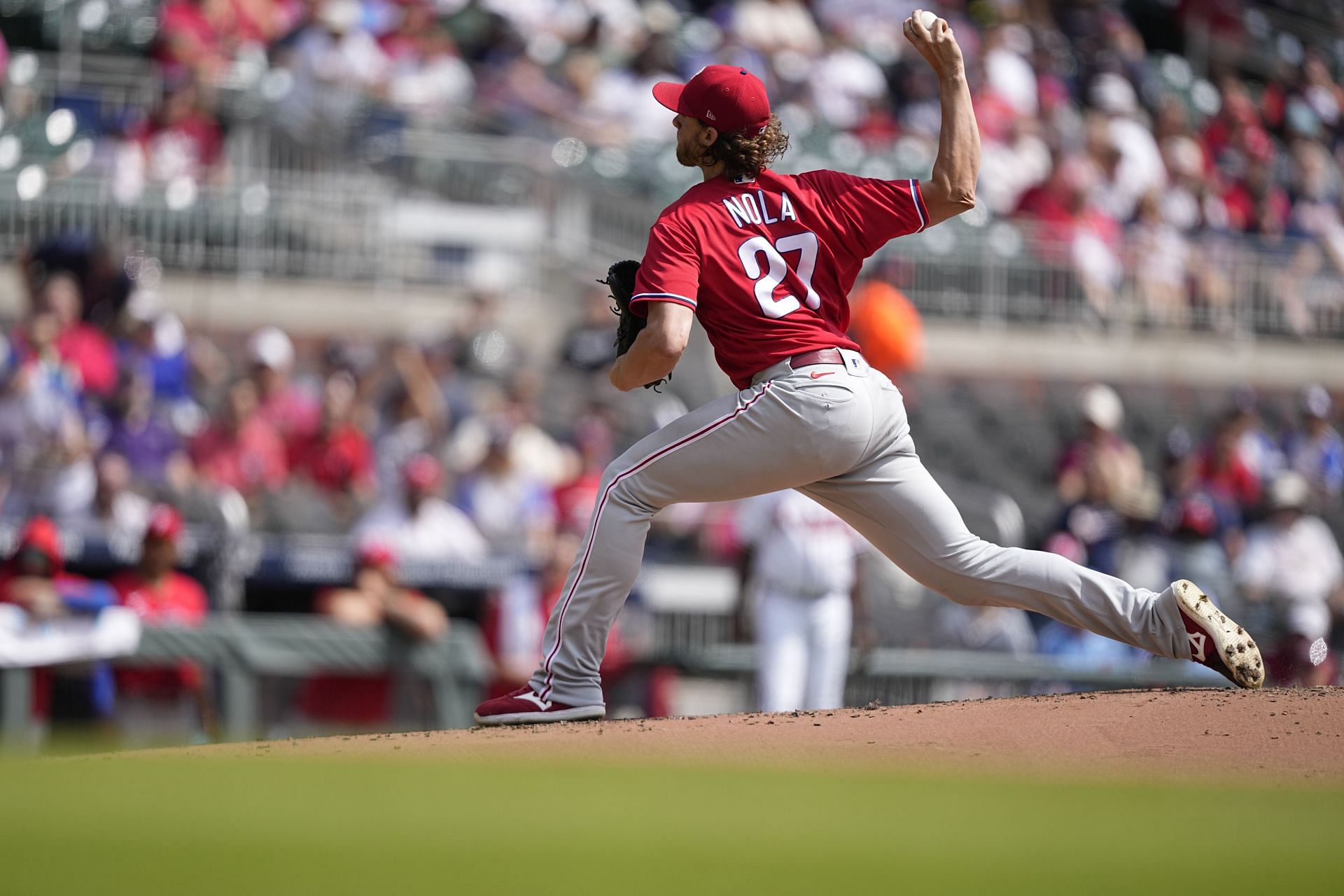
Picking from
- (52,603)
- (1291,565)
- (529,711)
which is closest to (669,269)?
(529,711)

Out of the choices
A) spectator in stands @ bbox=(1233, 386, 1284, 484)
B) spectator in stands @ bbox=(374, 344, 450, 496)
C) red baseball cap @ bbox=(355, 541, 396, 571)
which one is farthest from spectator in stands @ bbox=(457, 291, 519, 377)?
spectator in stands @ bbox=(1233, 386, 1284, 484)

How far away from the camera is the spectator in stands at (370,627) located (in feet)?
29.2

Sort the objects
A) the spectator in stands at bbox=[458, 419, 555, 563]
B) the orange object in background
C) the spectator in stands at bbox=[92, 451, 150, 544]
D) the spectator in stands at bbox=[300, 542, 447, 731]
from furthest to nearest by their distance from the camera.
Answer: the spectator in stands at bbox=[458, 419, 555, 563] < the spectator in stands at bbox=[92, 451, 150, 544] < the orange object in background < the spectator in stands at bbox=[300, 542, 447, 731]

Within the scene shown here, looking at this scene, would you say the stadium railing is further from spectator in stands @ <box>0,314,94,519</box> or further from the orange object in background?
the orange object in background

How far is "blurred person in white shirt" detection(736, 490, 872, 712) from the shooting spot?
8305 mm

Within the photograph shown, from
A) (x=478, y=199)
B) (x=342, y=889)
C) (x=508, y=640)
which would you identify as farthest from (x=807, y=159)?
(x=342, y=889)

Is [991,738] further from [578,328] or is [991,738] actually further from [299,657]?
[578,328]

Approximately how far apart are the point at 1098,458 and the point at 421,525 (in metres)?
4.92

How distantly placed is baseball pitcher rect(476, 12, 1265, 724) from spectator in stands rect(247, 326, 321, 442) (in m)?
6.10

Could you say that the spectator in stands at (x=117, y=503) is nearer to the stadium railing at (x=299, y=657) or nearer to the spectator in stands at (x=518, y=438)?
the stadium railing at (x=299, y=657)

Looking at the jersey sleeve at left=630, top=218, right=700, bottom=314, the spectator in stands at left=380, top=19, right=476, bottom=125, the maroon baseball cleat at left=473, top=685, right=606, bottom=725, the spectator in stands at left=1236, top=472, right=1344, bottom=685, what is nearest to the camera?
the jersey sleeve at left=630, top=218, right=700, bottom=314

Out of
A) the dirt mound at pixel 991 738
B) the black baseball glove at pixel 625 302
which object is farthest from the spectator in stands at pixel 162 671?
the black baseball glove at pixel 625 302

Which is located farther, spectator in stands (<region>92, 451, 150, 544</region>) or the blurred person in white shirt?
spectator in stands (<region>92, 451, 150, 544</region>)

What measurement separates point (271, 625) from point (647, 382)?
447cm
